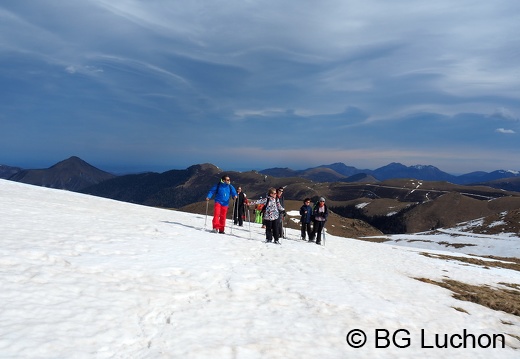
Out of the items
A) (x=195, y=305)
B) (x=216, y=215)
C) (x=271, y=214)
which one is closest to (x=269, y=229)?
(x=271, y=214)

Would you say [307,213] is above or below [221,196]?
below

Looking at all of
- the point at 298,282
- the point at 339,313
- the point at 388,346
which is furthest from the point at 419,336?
the point at 298,282

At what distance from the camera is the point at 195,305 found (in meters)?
8.54

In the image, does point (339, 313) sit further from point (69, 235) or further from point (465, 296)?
point (69, 235)

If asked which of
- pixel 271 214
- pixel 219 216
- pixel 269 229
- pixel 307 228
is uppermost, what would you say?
pixel 271 214

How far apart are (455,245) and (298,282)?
5649 centimetres

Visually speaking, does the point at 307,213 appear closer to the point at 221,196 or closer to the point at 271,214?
the point at 271,214

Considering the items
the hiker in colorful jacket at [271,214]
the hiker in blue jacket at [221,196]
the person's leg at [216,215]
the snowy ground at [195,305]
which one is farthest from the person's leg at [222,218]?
the snowy ground at [195,305]

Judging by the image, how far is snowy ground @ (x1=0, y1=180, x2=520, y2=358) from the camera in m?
6.41

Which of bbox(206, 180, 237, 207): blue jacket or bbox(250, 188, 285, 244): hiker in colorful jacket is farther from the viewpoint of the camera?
bbox(250, 188, 285, 244): hiker in colorful jacket

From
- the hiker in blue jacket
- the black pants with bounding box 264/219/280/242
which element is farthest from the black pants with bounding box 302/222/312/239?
the hiker in blue jacket

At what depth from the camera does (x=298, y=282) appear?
1194cm

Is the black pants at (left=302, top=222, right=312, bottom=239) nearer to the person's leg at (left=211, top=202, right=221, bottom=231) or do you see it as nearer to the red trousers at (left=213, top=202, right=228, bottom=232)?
the red trousers at (left=213, top=202, right=228, bottom=232)

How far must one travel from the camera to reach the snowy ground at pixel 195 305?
641 centimetres
